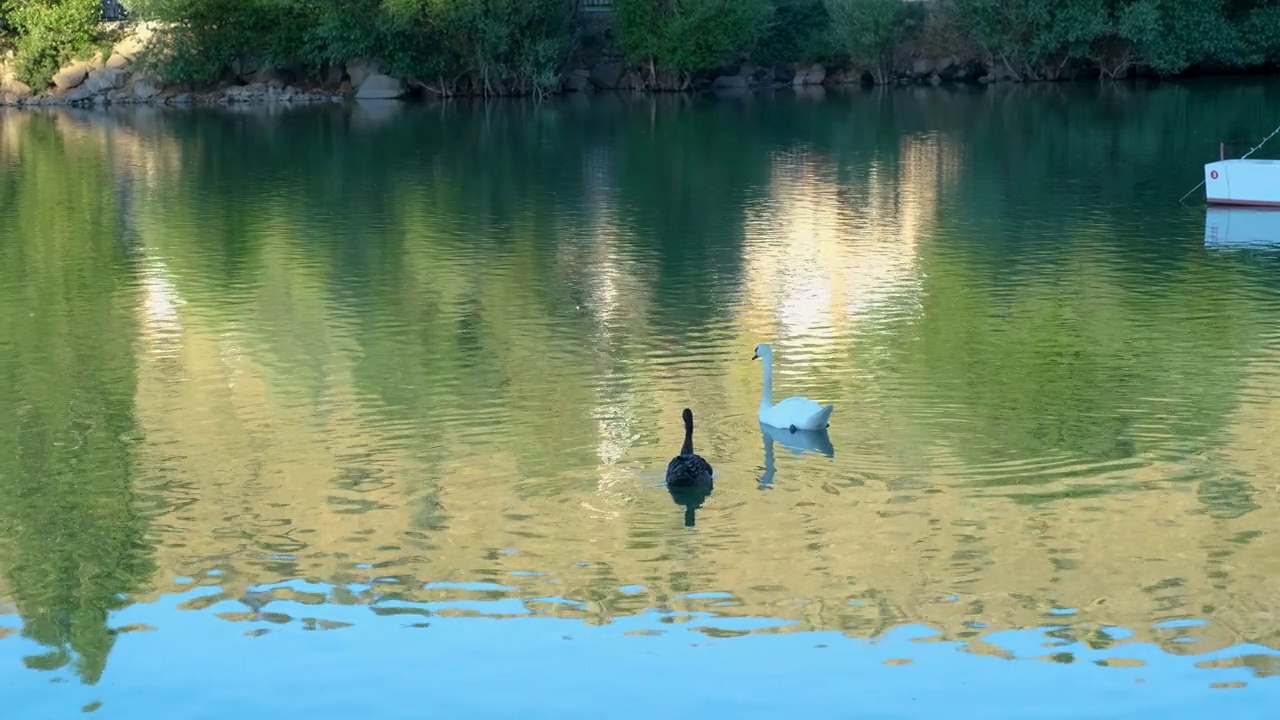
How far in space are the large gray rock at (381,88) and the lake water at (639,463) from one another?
28.5 meters

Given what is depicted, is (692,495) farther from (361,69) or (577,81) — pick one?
(361,69)

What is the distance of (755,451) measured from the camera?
1298 centimetres

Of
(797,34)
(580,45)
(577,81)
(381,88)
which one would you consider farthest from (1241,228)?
(580,45)

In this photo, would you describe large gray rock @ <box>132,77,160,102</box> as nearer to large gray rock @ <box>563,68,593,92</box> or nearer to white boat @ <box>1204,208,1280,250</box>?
large gray rock @ <box>563,68,593,92</box>

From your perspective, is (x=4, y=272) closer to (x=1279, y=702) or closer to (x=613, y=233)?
(x=613, y=233)

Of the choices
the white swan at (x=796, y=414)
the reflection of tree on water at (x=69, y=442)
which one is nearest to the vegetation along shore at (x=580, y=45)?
the reflection of tree on water at (x=69, y=442)

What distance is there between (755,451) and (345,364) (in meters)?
4.74

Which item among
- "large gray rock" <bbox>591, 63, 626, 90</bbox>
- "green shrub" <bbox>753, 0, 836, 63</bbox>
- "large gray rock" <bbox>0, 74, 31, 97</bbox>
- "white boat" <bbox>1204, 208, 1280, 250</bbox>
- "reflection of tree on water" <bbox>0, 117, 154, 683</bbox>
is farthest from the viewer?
"large gray rock" <bbox>591, 63, 626, 90</bbox>

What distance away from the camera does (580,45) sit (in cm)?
5684

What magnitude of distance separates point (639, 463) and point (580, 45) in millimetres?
45426

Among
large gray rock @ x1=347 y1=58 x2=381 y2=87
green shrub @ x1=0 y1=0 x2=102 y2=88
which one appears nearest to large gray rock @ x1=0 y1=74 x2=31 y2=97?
green shrub @ x1=0 y1=0 x2=102 y2=88

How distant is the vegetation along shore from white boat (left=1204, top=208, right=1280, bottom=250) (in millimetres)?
28065

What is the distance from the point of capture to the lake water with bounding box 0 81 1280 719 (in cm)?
941

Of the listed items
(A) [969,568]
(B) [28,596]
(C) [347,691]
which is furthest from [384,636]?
(A) [969,568]
